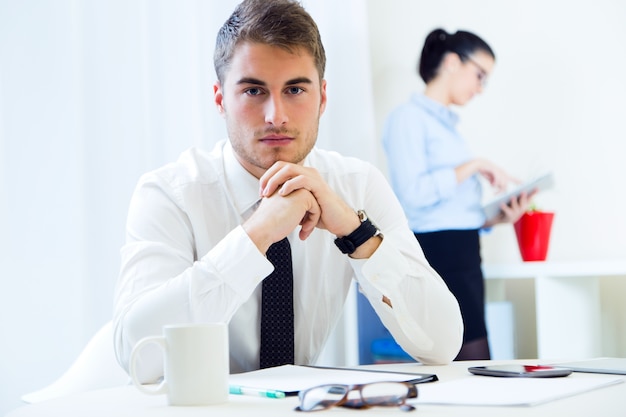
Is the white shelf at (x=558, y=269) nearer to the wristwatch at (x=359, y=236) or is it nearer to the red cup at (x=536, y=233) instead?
the red cup at (x=536, y=233)

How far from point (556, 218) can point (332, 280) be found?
1.70 meters

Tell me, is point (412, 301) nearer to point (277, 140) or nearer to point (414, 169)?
point (277, 140)

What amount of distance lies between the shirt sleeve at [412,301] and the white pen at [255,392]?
505 mm

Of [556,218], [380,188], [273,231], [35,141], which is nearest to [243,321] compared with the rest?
[273,231]

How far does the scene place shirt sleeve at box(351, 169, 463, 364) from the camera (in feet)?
4.41

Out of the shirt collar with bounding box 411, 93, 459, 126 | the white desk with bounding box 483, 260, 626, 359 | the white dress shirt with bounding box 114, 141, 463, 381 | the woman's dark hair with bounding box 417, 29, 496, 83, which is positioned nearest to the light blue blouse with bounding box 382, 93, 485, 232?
the shirt collar with bounding box 411, 93, 459, 126

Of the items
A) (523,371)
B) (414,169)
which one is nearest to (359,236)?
(523,371)

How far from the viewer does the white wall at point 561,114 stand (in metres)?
2.91

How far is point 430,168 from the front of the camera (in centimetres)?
296

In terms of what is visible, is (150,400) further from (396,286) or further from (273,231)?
(396,286)

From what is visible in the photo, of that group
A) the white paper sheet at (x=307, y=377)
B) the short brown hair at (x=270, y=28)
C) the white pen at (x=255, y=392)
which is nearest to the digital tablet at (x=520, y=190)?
the short brown hair at (x=270, y=28)

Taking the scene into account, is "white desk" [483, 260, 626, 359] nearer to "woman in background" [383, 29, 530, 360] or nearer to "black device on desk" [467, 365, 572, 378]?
"woman in background" [383, 29, 530, 360]

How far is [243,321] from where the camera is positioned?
57.0 inches

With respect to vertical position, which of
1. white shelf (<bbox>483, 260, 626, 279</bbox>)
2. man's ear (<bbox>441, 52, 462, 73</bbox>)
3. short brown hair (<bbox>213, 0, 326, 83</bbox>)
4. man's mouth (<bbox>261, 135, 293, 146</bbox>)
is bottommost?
white shelf (<bbox>483, 260, 626, 279</bbox>)
